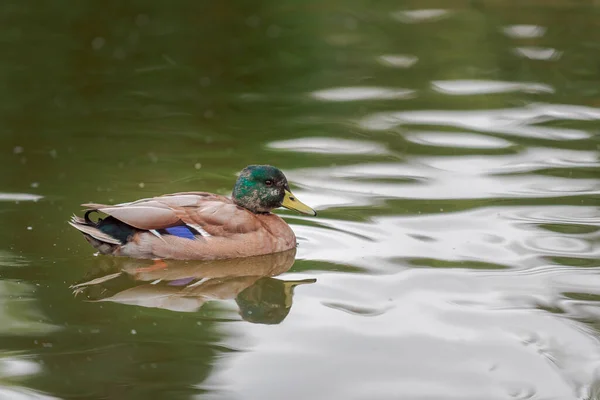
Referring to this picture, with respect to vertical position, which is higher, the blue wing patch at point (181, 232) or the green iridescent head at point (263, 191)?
the green iridescent head at point (263, 191)

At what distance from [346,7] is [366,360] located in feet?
39.0

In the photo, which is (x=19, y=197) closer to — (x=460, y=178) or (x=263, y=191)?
(x=263, y=191)

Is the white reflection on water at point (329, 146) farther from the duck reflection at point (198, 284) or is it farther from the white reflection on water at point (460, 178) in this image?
the duck reflection at point (198, 284)

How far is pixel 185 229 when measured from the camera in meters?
7.82

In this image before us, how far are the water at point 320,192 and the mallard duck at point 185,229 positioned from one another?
13 cm

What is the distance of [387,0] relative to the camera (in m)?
17.8

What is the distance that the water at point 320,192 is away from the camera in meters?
6.13

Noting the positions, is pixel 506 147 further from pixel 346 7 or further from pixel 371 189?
pixel 346 7

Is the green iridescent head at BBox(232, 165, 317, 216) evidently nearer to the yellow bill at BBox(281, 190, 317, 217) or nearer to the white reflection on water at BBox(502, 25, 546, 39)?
the yellow bill at BBox(281, 190, 317, 217)

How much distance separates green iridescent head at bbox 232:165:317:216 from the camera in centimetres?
814

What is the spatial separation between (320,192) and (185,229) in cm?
179

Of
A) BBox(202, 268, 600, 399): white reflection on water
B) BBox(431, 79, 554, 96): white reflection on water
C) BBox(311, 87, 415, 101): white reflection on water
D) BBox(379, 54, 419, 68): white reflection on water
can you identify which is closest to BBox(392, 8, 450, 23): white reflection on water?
BBox(379, 54, 419, 68): white reflection on water

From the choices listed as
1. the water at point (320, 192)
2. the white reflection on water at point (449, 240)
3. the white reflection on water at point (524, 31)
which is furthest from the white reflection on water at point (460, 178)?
the white reflection on water at point (524, 31)

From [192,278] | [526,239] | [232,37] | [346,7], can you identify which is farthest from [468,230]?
[346,7]
